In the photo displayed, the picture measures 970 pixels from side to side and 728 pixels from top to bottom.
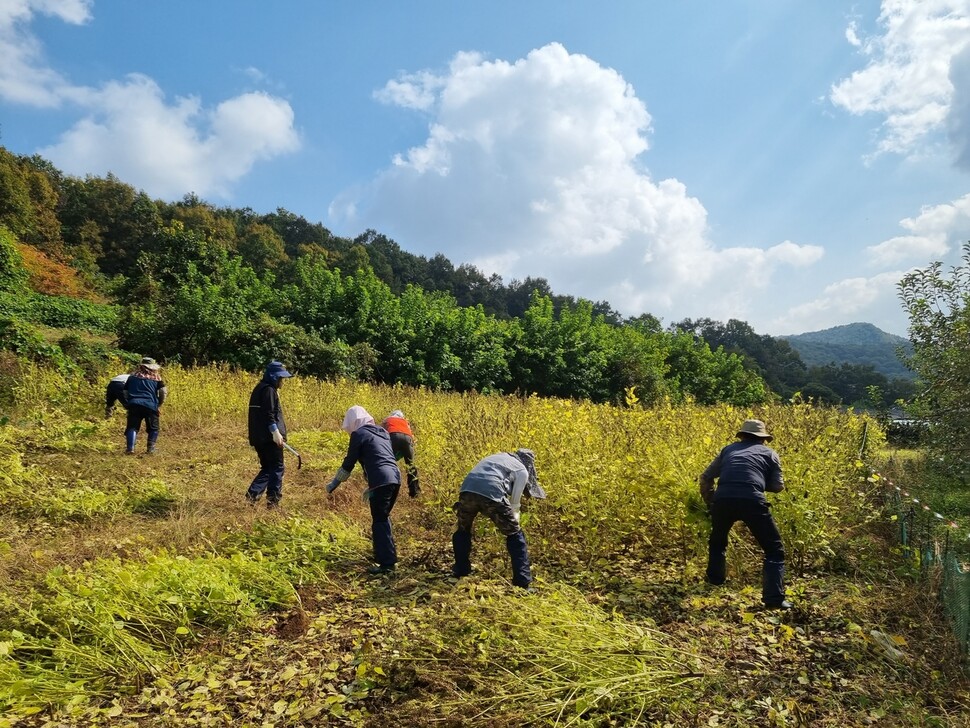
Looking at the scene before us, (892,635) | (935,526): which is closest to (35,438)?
(892,635)

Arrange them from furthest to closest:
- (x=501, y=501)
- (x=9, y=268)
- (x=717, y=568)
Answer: (x=9, y=268)
(x=717, y=568)
(x=501, y=501)

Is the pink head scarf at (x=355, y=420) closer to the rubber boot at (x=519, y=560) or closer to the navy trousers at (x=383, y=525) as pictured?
the navy trousers at (x=383, y=525)

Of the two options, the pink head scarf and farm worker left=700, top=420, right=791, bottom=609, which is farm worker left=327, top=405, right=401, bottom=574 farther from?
farm worker left=700, top=420, right=791, bottom=609

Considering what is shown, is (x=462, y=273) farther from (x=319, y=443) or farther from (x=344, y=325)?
(x=319, y=443)

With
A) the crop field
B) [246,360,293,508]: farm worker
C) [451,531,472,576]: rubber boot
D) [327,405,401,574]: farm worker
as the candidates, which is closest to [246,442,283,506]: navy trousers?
[246,360,293,508]: farm worker

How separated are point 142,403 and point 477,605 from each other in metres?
6.69

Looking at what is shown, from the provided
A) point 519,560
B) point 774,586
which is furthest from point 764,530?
point 519,560

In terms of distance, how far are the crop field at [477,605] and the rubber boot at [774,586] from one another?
13 centimetres

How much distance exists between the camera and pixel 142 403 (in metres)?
7.60

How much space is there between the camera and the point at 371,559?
483 cm

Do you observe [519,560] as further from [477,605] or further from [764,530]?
[764,530]

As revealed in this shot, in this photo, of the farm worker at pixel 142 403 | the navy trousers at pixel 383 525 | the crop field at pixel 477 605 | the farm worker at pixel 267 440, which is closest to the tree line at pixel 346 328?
the crop field at pixel 477 605

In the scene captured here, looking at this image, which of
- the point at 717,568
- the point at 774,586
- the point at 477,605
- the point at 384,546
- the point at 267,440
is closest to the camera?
the point at 477,605

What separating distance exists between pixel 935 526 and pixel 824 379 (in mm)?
52102
